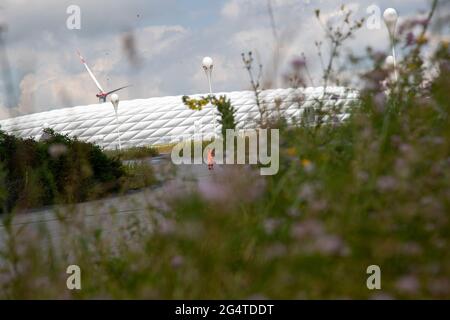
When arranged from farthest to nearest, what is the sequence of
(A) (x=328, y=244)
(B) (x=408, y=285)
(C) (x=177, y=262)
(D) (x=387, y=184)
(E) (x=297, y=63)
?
(E) (x=297, y=63) → (D) (x=387, y=184) → (C) (x=177, y=262) → (B) (x=408, y=285) → (A) (x=328, y=244)

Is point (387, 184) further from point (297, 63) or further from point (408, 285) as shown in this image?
point (297, 63)

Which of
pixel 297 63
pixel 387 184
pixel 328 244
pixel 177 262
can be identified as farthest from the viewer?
pixel 297 63

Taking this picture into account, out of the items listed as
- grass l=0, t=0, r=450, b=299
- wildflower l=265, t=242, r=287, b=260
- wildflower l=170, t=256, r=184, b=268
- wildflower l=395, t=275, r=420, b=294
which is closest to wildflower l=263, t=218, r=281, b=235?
grass l=0, t=0, r=450, b=299

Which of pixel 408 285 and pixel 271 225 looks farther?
pixel 271 225

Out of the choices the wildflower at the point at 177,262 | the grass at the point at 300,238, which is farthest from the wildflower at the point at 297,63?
the wildflower at the point at 177,262

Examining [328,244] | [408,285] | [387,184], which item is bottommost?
[408,285]

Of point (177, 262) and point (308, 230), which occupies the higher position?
point (308, 230)

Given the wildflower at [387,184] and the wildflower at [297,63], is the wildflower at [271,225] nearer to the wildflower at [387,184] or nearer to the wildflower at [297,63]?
the wildflower at [387,184]

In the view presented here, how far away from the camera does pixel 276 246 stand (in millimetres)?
2758

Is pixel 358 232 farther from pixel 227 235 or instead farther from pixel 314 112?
pixel 314 112

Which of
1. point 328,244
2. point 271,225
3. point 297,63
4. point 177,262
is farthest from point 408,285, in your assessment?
point 297,63

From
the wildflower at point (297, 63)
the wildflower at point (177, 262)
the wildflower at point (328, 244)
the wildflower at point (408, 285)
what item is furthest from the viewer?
the wildflower at point (297, 63)
